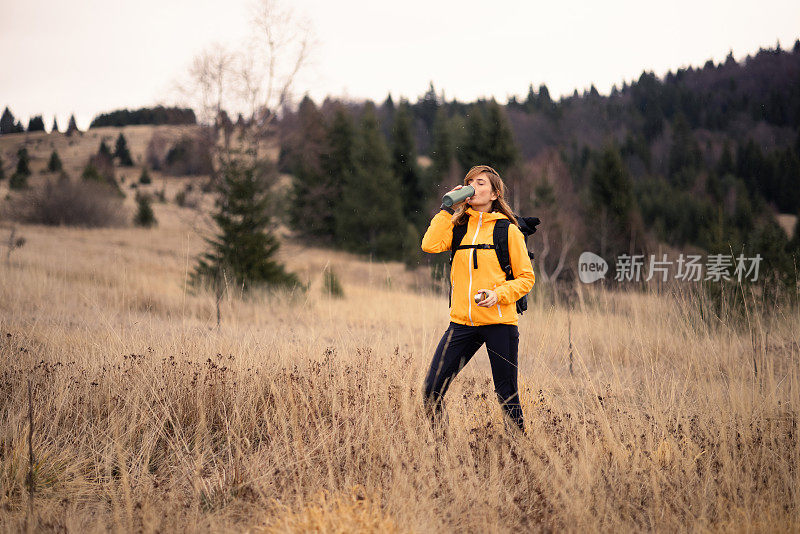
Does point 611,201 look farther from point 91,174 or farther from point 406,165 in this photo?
point 91,174

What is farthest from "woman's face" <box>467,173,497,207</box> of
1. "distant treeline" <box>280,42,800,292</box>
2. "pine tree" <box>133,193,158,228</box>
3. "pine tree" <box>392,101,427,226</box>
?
"pine tree" <box>133,193,158,228</box>

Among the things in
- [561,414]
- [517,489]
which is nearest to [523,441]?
[517,489]

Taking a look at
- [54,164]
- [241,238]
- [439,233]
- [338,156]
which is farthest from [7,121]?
[54,164]

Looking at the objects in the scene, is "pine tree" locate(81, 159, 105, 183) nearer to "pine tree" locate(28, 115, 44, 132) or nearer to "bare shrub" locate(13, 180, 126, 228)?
"bare shrub" locate(13, 180, 126, 228)

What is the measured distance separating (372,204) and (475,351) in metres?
26.3

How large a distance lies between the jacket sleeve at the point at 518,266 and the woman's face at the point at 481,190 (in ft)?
0.78

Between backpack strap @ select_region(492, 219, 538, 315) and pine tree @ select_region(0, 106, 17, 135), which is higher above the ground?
pine tree @ select_region(0, 106, 17, 135)

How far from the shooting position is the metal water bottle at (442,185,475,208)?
2.99 metres

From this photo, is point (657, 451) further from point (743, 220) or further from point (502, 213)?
point (743, 220)

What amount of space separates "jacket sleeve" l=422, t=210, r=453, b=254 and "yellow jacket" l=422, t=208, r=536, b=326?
30 mm

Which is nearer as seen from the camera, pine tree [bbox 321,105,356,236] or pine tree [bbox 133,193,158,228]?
pine tree [bbox 133,193,158,228]

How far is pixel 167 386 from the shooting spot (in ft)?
12.2

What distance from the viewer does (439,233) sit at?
10.5 feet

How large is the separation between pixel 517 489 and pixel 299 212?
29.9 metres
